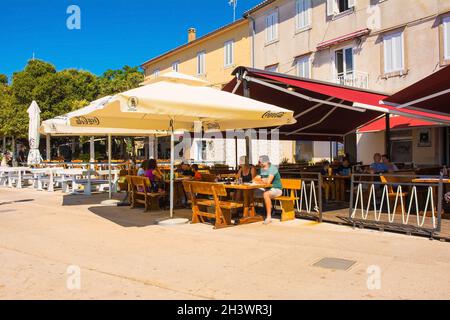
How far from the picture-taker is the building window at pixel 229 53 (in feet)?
87.6

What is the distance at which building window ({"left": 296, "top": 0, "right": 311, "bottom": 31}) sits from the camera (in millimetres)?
21016

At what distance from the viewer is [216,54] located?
92.2 feet

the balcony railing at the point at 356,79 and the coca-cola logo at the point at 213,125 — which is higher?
the balcony railing at the point at 356,79

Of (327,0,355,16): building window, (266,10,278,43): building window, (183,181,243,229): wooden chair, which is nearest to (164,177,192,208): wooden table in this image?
(183,181,243,229): wooden chair

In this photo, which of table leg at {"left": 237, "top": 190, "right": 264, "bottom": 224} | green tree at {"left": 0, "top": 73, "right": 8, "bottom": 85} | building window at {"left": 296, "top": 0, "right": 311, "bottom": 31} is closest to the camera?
table leg at {"left": 237, "top": 190, "right": 264, "bottom": 224}

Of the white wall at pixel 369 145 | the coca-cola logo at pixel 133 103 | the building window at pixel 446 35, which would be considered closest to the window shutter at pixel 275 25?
the white wall at pixel 369 145

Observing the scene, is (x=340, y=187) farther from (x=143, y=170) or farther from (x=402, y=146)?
(x=402, y=146)

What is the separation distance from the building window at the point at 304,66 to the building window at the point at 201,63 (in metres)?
9.27

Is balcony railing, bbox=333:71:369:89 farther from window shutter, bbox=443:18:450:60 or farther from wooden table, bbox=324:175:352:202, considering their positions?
wooden table, bbox=324:175:352:202

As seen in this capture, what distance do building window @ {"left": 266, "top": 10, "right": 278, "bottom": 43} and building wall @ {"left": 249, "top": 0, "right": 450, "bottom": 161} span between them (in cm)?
24

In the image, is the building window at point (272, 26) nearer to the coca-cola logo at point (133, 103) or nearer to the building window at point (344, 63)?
the building window at point (344, 63)

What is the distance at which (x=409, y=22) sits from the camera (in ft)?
54.1
